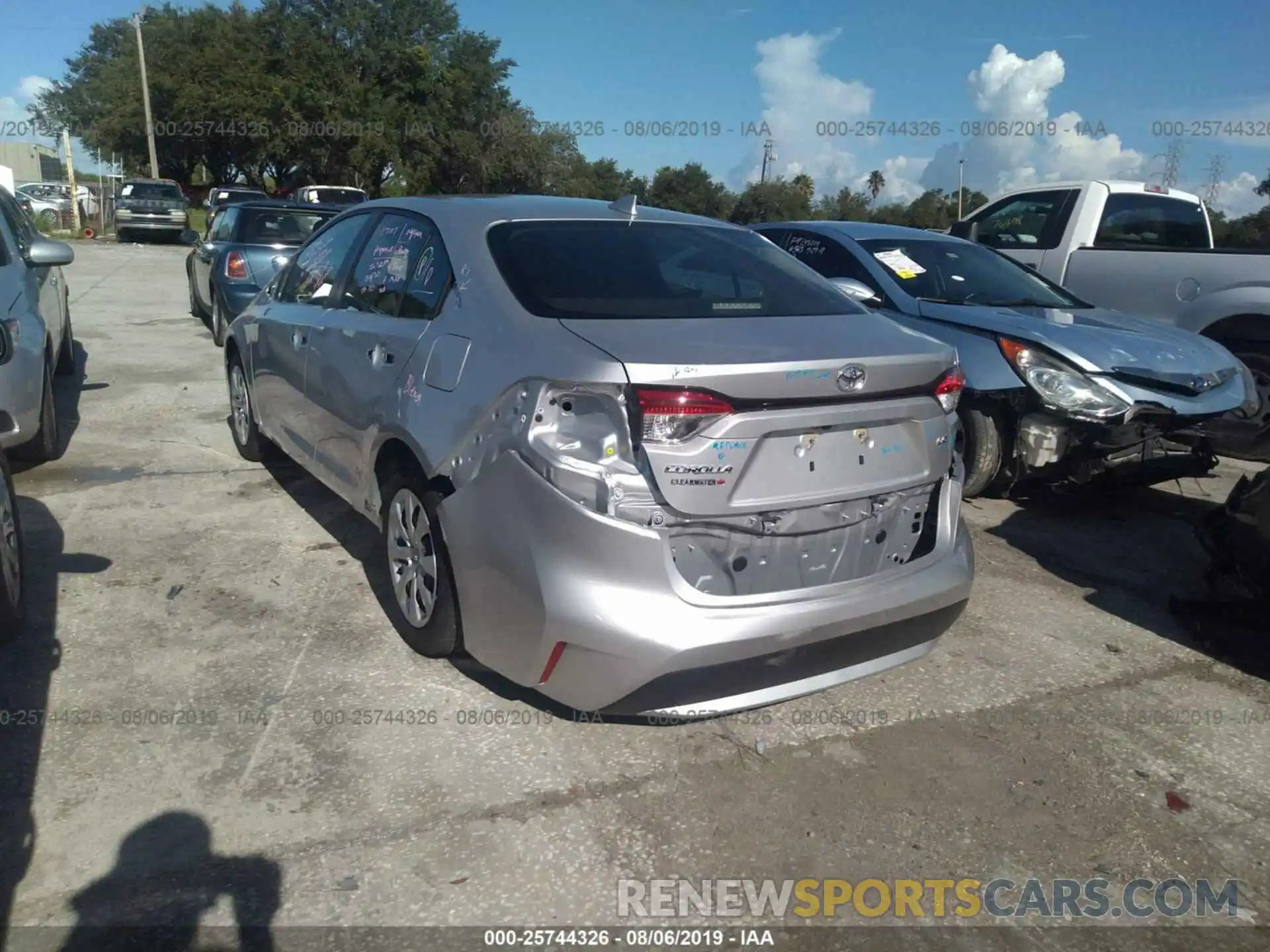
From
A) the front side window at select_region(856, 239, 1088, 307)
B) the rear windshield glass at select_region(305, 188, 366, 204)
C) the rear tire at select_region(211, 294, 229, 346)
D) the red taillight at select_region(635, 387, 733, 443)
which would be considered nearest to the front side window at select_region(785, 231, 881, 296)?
the front side window at select_region(856, 239, 1088, 307)

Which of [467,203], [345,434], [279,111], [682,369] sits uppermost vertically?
[279,111]

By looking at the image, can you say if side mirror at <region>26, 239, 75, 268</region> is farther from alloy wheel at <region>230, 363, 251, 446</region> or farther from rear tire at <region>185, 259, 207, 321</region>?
rear tire at <region>185, 259, 207, 321</region>

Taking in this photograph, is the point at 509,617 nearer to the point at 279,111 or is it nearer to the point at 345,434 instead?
the point at 345,434

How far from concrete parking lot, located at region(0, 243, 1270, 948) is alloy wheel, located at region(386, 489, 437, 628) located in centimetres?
24

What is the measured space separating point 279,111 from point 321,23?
476 centimetres

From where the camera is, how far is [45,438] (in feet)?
18.8

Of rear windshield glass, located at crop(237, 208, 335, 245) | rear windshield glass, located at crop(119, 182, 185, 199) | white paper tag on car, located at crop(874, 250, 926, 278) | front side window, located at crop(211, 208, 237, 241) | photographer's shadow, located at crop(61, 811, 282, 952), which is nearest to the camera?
photographer's shadow, located at crop(61, 811, 282, 952)

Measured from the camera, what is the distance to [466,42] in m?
43.0

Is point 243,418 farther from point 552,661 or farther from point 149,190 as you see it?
point 149,190

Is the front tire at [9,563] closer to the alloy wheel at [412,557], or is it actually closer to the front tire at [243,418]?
the alloy wheel at [412,557]

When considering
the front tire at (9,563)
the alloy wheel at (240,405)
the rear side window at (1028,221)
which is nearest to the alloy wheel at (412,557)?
the front tire at (9,563)

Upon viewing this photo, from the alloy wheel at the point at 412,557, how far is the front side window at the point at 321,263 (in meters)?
1.35

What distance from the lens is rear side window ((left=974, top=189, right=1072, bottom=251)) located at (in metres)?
8.23

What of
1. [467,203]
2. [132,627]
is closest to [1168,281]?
[467,203]
